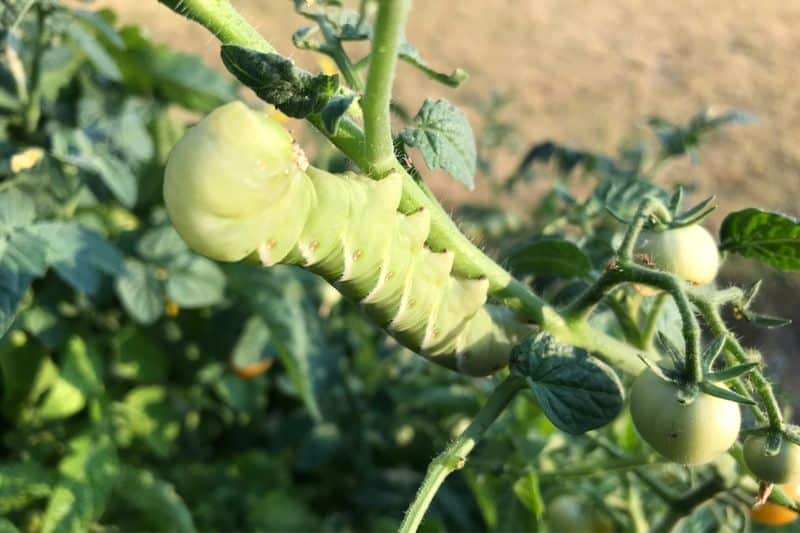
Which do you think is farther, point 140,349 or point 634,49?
point 634,49

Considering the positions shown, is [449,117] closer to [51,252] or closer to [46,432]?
[51,252]

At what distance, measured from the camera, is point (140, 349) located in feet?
5.25

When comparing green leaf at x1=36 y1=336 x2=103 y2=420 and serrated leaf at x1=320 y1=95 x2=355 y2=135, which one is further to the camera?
green leaf at x1=36 y1=336 x2=103 y2=420

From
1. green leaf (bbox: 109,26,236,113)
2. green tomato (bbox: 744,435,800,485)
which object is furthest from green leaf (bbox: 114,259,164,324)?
green tomato (bbox: 744,435,800,485)

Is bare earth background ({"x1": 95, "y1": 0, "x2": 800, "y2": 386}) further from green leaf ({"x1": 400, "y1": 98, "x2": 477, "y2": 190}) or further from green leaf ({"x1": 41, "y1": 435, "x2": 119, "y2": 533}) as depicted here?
green leaf ({"x1": 400, "y1": 98, "x2": 477, "y2": 190})

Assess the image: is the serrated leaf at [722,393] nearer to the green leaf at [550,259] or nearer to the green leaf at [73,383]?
the green leaf at [550,259]

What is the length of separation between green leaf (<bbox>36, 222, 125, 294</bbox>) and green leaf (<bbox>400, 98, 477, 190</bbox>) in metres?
0.56

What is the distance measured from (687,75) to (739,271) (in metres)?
1.72

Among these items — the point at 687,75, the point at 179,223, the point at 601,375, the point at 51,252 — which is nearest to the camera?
the point at 179,223

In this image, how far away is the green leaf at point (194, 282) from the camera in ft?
4.85

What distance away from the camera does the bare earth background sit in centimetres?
382

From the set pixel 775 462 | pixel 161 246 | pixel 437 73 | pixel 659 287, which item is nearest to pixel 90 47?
pixel 161 246

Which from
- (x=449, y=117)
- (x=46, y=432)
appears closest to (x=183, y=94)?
(x=46, y=432)

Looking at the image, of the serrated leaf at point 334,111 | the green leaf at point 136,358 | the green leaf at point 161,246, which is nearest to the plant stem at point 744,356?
the serrated leaf at point 334,111
